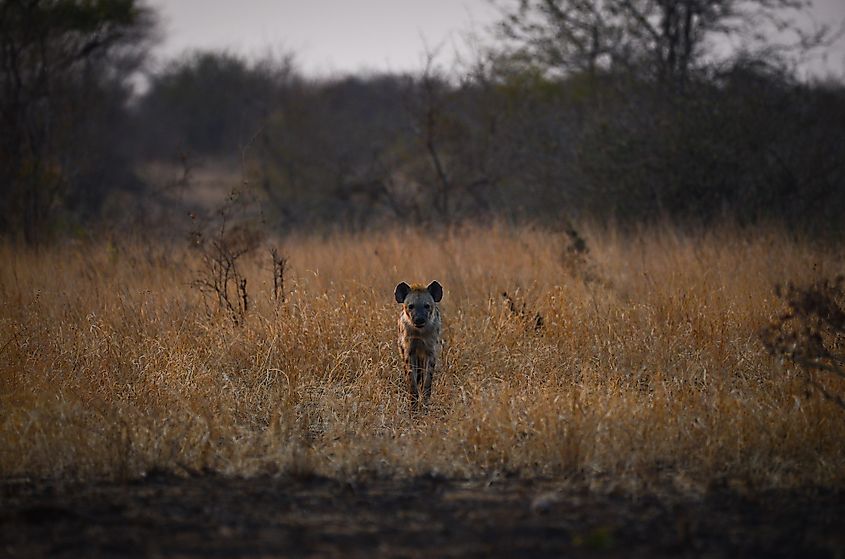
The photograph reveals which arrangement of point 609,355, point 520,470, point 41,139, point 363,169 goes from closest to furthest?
1. point 520,470
2. point 609,355
3. point 41,139
4. point 363,169

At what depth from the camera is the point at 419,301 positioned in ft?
18.9

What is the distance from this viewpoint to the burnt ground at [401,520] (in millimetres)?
3352

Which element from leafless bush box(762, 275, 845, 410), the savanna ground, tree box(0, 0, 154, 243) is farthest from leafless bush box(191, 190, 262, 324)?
leafless bush box(762, 275, 845, 410)

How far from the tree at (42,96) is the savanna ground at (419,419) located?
3566 millimetres

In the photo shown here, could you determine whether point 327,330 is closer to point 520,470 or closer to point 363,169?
point 520,470

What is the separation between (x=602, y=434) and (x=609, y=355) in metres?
1.57

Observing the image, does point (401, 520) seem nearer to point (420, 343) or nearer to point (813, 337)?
point (420, 343)

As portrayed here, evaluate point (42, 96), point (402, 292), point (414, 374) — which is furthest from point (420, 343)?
point (42, 96)

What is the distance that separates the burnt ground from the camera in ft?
11.0

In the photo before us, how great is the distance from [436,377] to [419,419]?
69cm

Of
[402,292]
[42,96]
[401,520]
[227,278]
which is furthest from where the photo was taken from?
[42,96]

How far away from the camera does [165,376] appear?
18.6ft

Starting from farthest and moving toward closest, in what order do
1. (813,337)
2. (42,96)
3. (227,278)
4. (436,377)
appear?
(42,96) → (227,278) → (436,377) → (813,337)

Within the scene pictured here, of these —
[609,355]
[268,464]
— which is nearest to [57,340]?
[268,464]
